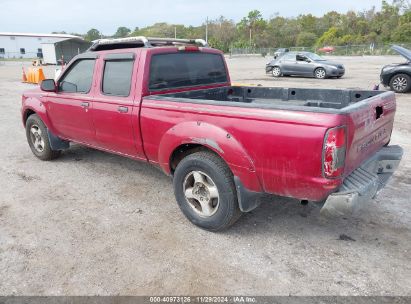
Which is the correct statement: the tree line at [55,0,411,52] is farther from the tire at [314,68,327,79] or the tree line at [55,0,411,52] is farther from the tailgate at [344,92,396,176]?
the tailgate at [344,92,396,176]

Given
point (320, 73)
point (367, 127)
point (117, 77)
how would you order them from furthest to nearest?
point (320, 73), point (117, 77), point (367, 127)

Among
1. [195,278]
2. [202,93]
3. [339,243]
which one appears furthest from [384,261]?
[202,93]

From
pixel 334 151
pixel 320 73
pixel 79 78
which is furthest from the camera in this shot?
pixel 320 73

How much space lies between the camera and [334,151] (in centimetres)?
270

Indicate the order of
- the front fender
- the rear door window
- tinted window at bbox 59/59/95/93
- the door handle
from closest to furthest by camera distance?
the front fender, the door handle, tinted window at bbox 59/59/95/93, the rear door window

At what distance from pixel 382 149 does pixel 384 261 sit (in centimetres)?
118

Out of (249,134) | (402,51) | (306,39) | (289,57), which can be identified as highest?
(306,39)

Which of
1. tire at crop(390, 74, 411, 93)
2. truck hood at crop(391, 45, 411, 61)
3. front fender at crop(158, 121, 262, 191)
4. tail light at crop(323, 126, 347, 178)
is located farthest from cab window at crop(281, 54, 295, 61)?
tail light at crop(323, 126, 347, 178)

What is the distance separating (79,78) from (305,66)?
54.4ft

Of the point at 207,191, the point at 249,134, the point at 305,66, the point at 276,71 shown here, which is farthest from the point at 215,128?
the point at 276,71

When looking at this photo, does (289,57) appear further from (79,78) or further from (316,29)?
(316,29)

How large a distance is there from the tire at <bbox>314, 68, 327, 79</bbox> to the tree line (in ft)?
165

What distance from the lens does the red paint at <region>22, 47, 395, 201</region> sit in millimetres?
2777

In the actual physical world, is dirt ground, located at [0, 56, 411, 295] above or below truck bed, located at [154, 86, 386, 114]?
below
